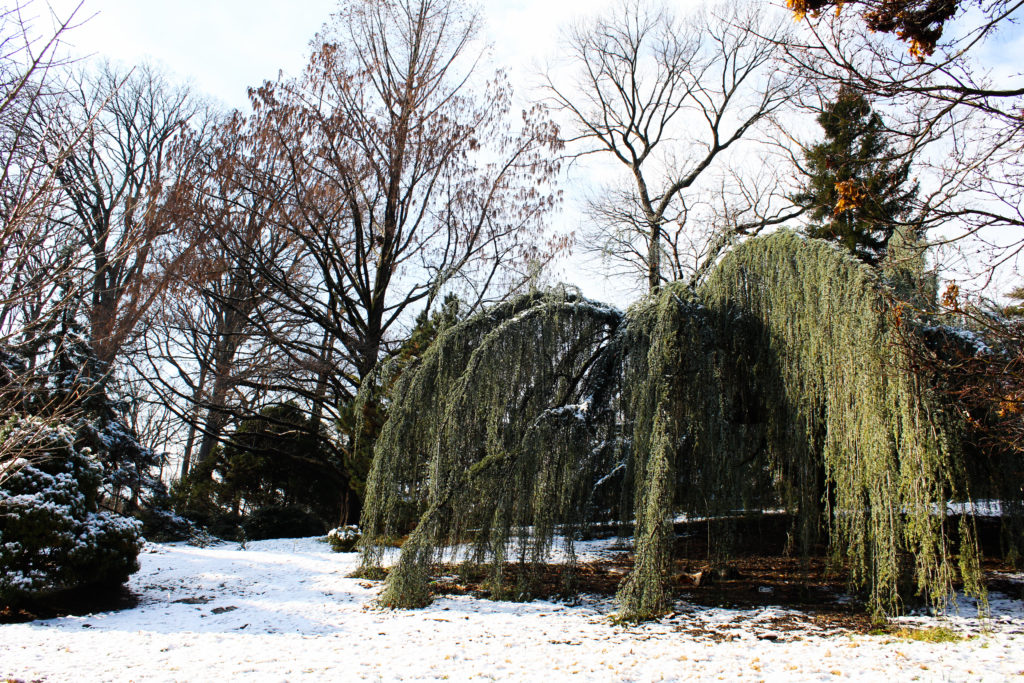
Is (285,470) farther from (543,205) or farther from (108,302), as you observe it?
(543,205)

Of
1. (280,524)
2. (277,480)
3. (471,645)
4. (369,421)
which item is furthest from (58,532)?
(277,480)

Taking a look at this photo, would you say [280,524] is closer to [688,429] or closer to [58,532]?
[58,532]

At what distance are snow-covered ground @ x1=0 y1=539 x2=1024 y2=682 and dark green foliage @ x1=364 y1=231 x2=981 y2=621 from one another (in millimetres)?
374

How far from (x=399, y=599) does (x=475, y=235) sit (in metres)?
8.92

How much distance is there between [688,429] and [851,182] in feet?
6.87

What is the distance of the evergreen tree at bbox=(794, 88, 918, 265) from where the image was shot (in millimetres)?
3957

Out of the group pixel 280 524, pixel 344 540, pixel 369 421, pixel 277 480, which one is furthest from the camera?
pixel 277 480

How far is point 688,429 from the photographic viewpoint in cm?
490

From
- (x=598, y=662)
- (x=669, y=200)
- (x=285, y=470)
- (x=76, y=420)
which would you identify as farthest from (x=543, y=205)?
(x=598, y=662)

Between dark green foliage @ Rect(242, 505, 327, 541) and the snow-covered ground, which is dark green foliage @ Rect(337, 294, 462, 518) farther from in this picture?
the snow-covered ground

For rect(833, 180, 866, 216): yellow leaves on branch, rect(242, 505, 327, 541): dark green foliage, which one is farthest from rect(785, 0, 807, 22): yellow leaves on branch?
rect(242, 505, 327, 541): dark green foliage

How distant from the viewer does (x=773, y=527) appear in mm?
8711

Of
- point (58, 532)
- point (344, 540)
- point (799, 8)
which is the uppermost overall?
point (799, 8)

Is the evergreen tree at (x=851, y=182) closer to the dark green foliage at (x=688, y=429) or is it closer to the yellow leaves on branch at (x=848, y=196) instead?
the yellow leaves on branch at (x=848, y=196)
